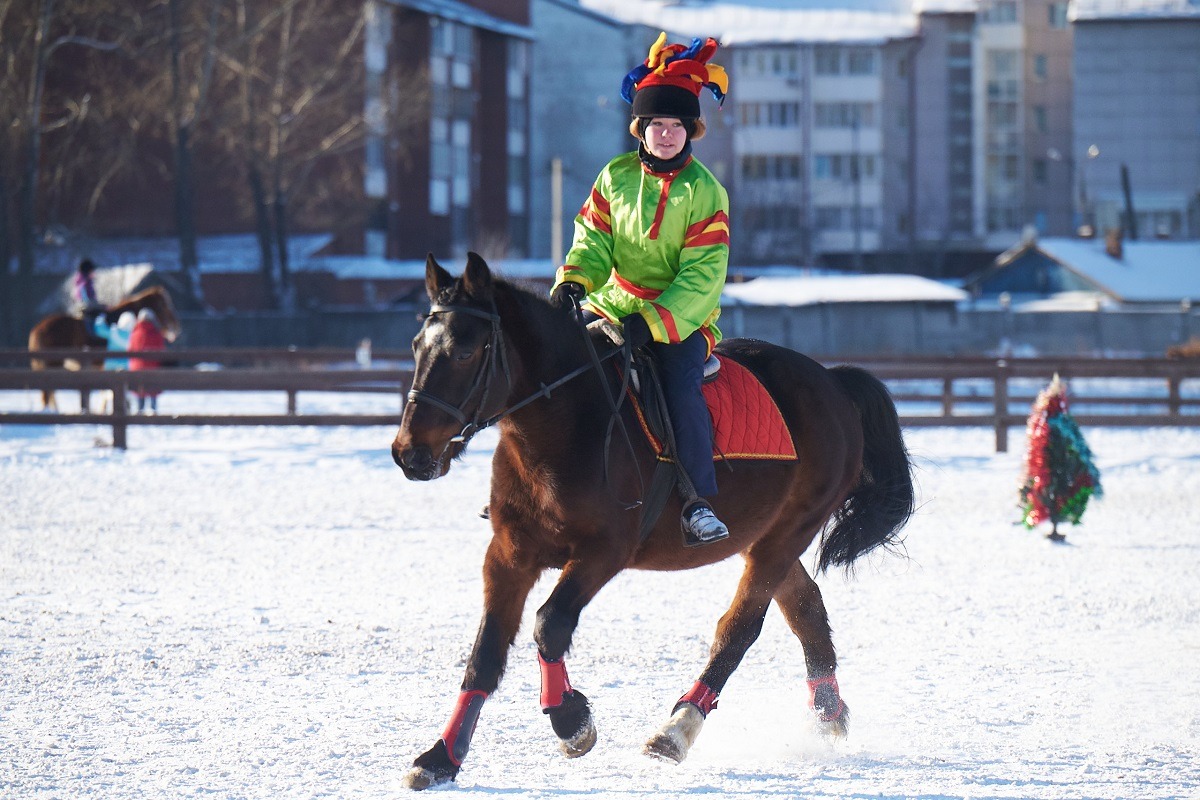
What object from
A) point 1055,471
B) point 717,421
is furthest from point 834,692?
point 1055,471

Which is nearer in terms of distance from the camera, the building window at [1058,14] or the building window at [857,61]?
the building window at [857,61]

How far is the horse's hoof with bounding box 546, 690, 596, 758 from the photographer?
16.2 feet

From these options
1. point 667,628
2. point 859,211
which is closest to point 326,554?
point 667,628

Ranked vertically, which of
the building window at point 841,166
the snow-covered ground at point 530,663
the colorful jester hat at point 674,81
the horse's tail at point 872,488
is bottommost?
the snow-covered ground at point 530,663

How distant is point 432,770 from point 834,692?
1.75m

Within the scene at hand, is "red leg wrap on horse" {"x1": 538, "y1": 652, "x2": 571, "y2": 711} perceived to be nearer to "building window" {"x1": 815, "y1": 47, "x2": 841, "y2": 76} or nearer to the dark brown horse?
the dark brown horse

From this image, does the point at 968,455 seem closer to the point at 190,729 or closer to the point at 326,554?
the point at 326,554

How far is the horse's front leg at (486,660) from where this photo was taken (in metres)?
4.79

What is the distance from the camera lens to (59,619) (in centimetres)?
785

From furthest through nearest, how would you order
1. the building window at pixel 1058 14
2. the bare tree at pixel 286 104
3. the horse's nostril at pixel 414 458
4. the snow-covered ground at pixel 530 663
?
the building window at pixel 1058 14 → the bare tree at pixel 286 104 → the snow-covered ground at pixel 530 663 → the horse's nostril at pixel 414 458

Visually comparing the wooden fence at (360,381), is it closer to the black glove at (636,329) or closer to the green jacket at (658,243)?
the green jacket at (658,243)

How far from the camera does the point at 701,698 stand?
207 inches

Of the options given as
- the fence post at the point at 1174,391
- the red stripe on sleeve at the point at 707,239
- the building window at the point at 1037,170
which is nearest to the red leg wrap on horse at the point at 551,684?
the red stripe on sleeve at the point at 707,239

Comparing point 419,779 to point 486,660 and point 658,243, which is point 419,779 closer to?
point 486,660
